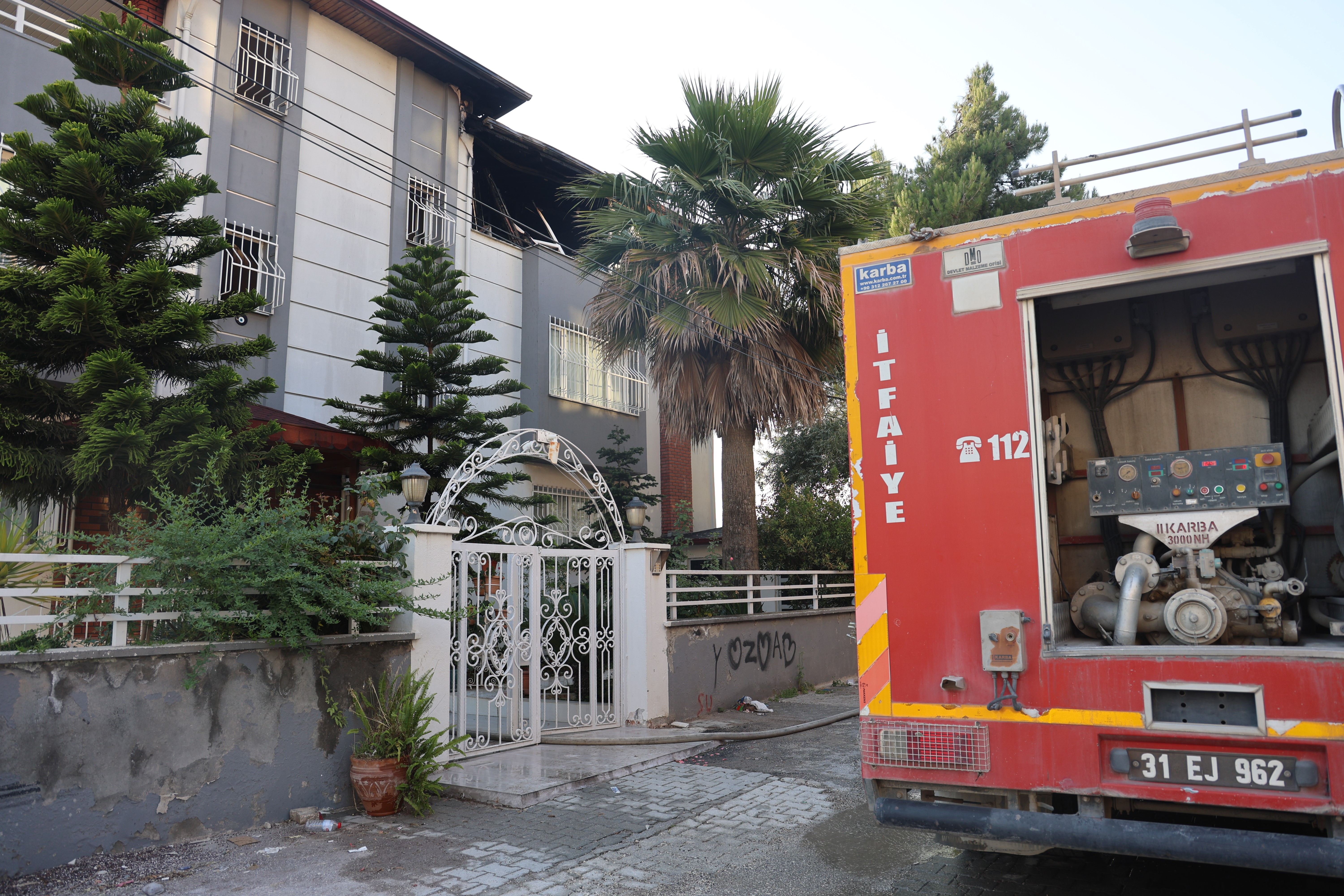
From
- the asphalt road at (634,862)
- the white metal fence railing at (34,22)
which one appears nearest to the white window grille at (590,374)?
the white metal fence railing at (34,22)

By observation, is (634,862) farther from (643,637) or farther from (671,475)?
(671,475)

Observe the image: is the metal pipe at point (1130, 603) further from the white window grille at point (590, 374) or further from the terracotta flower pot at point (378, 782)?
the white window grille at point (590, 374)

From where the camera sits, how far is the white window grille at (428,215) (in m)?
13.4

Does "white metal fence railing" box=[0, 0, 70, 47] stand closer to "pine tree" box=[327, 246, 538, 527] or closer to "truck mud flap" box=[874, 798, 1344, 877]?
"pine tree" box=[327, 246, 538, 527]

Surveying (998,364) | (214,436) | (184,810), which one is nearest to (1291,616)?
(998,364)

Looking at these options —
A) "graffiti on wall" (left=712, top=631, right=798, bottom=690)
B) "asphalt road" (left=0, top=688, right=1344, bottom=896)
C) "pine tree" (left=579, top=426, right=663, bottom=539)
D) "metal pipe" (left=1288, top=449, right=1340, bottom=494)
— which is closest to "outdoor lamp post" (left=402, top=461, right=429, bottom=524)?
"asphalt road" (left=0, top=688, right=1344, bottom=896)

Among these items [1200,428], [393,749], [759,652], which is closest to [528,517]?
[393,749]

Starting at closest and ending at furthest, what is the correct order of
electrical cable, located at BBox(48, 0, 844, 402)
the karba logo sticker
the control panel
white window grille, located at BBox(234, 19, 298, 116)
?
the control panel < the karba logo sticker < electrical cable, located at BBox(48, 0, 844, 402) < white window grille, located at BBox(234, 19, 298, 116)

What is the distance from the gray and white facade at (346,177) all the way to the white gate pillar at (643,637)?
17.4 ft

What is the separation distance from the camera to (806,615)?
12570mm

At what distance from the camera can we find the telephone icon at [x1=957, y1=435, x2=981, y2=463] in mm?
3750

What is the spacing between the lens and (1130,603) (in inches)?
143

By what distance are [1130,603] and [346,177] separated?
12.2 meters

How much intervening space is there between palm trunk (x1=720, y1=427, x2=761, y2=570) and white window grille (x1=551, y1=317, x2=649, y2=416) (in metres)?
2.93
